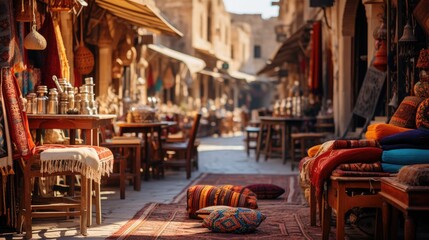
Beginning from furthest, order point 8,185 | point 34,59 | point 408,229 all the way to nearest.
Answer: point 34,59, point 8,185, point 408,229

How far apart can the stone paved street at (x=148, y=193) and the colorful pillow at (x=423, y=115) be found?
2.77m

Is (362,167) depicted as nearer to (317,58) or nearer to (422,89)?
(422,89)

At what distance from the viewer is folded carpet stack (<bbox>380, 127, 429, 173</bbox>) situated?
5.77 m

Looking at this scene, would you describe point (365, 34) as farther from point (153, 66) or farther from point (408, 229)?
point (153, 66)

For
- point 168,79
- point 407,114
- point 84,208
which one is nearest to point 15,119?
point 84,208

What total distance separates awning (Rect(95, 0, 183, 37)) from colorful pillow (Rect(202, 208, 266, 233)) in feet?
16.6

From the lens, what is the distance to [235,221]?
22.0ft

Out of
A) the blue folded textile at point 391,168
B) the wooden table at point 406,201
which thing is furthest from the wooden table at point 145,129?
the wooden table at point 406,201

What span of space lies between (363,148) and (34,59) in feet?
16.1

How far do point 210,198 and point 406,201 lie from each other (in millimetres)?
3204

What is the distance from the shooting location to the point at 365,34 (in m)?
14.2

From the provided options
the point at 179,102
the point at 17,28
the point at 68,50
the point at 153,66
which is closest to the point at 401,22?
→ the point at 17,28

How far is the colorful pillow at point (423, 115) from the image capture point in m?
6.45

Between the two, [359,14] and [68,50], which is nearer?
[68,50]
